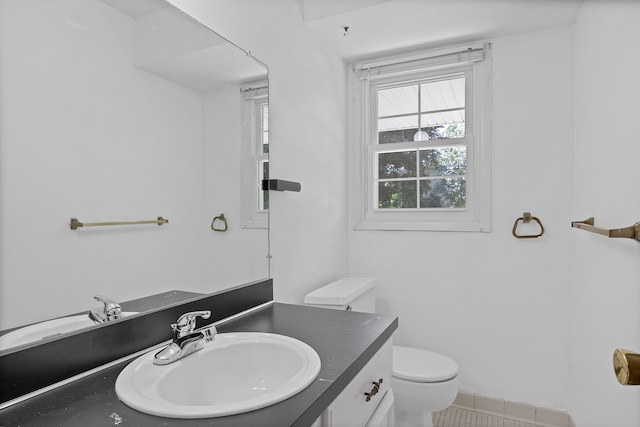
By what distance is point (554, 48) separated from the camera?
2.10 m

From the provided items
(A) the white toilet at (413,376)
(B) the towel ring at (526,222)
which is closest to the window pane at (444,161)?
(B) the towel ring at (526,222)

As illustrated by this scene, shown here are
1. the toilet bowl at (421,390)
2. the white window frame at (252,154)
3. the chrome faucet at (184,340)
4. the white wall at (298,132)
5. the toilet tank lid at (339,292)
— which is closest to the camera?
the chrome faucet at (184,340)

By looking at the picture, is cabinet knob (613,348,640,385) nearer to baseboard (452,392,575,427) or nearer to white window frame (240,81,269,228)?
white window frame (240,81,269,228)

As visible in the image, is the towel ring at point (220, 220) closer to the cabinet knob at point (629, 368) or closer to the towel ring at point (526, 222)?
the cabinet knob at point (629, 368)

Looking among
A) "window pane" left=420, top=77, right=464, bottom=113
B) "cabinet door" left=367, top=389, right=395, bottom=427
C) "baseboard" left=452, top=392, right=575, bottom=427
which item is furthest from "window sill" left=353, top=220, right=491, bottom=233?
"cabinet door" left=367, top=389, right=395, bottom=427

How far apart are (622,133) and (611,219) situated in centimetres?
32

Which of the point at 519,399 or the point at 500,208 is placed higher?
the point at 500,208

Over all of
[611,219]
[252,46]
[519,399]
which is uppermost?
[252,46]

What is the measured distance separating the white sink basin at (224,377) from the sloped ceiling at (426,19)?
1.64 metres

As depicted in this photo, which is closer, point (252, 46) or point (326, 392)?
point (326, 392)

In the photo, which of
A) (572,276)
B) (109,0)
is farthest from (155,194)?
(572,276)

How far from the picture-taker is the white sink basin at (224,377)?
73 cm

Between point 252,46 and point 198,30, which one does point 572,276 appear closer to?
point 252,46

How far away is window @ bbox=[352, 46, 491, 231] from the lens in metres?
2.30
